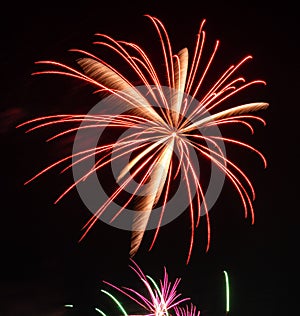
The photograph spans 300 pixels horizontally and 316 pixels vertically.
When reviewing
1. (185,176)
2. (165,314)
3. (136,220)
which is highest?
(185,176)

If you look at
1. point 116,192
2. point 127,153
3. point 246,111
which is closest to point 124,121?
point 127,153

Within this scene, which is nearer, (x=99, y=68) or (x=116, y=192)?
(x=99, y=68)

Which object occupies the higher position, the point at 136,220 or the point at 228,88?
the point at 228,88

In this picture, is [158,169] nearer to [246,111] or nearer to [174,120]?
[174,120]

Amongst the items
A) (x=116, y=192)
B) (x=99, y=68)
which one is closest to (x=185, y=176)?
(x=116, y=192)

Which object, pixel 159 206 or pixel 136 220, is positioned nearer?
pixel 136 220

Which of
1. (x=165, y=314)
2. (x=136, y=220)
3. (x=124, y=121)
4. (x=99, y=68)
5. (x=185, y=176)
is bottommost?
(x=165, y=314)

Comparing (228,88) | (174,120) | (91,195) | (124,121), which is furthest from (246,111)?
(91,195)

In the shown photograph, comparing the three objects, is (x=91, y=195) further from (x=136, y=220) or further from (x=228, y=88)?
(x=228, y=88)

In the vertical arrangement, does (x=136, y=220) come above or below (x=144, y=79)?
below
